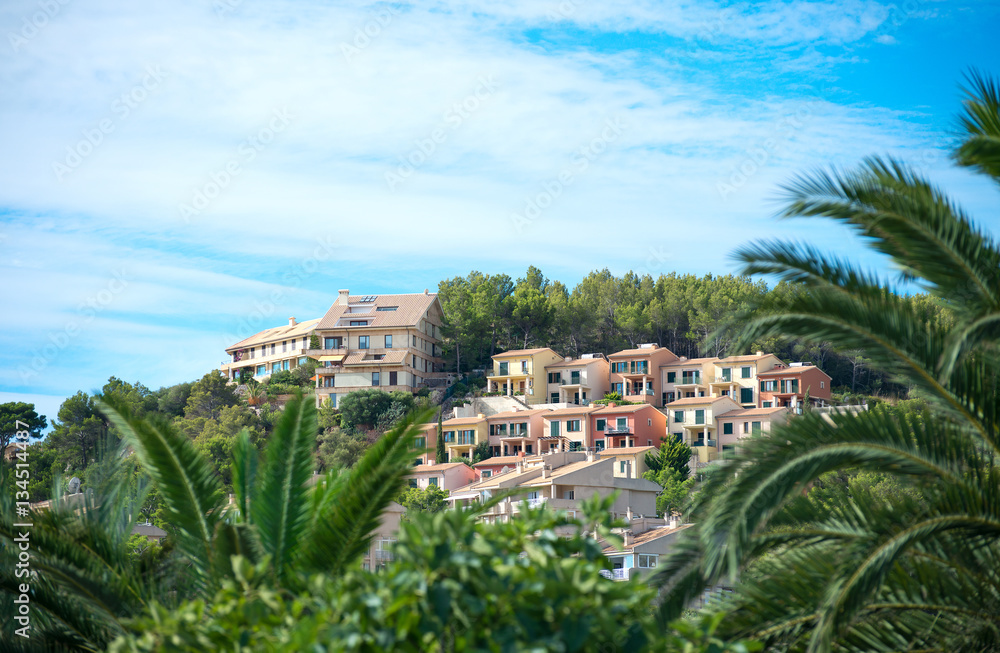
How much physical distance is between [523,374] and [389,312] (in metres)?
14.6

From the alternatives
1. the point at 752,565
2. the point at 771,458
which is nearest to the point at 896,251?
the point at 771,458

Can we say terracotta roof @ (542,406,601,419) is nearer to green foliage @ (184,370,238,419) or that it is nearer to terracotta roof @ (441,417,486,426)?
terracotta roof @ (441,417,486,426)

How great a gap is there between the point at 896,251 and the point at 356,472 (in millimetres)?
4891

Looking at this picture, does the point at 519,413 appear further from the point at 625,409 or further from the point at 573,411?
the point at 625,409

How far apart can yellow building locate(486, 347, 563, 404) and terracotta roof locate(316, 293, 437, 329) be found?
343 inches

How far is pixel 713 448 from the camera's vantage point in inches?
2800

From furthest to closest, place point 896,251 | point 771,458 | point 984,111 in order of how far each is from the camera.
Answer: point 896,251 → point 984,111 → point 771,458

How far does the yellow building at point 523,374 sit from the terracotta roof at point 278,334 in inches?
731

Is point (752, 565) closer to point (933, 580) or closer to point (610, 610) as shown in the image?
point (933, 580)

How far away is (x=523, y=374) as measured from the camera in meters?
83.2

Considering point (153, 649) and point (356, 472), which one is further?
point (356, 472)

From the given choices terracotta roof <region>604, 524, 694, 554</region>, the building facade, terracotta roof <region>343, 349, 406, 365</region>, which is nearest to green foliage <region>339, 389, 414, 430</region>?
the building facade

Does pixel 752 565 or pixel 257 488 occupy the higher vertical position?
pixel 257 488

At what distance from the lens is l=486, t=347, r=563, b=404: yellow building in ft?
272
